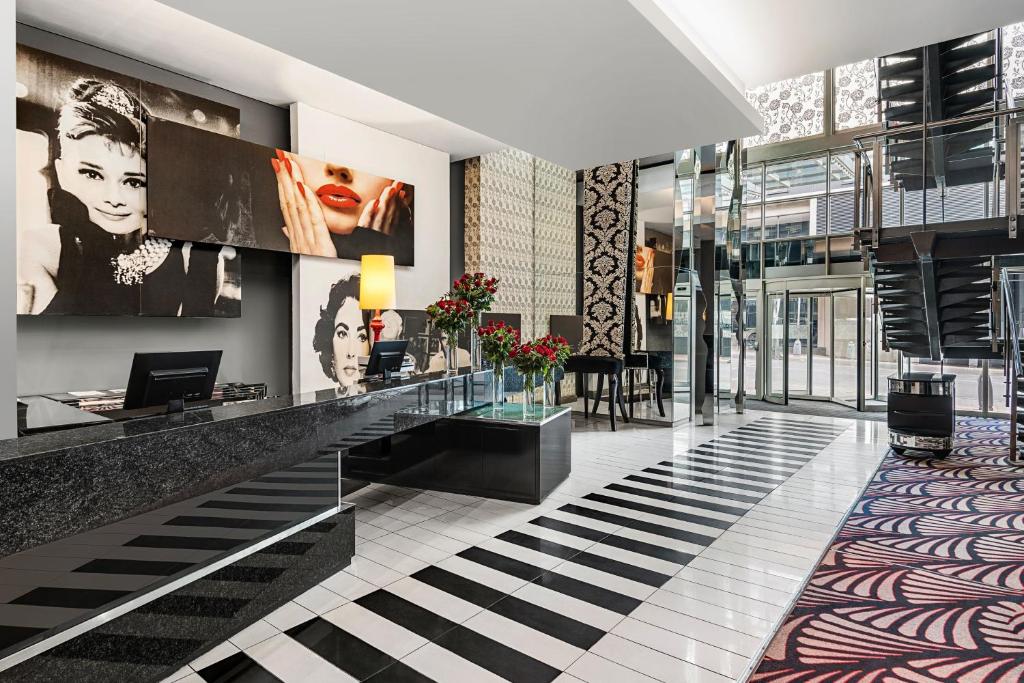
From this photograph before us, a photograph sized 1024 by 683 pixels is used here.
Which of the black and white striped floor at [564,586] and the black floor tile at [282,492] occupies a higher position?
the black floor tile at [282,492]

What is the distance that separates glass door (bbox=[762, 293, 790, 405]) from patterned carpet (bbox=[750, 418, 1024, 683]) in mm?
6008

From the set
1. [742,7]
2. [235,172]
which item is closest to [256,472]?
[235,172]

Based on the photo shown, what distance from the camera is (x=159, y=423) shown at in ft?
7.60

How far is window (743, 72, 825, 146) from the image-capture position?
11.1 meters

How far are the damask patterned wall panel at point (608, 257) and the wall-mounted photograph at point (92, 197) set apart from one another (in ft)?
17.4

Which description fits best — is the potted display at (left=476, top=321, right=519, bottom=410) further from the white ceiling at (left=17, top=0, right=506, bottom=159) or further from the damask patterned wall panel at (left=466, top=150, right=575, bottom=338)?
the damask patterned wall panel at (left=466, top=150, right=575, bottom=338)

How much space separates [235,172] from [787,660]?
5.41 m

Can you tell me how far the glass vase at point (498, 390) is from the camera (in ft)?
16.3

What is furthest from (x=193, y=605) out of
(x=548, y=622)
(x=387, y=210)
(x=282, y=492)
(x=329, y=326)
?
(x=387, y=210)

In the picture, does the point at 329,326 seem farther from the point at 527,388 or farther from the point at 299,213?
the point at 527,388

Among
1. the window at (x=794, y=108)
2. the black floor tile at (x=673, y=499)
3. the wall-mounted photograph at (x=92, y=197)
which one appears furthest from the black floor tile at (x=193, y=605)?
the window at (x=794, y=108)

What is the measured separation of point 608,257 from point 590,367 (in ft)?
5.74

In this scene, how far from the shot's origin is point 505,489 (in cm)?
455

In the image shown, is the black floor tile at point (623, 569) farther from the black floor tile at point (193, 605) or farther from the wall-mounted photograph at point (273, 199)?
the wall-mounted photograph at point (273, 199)
